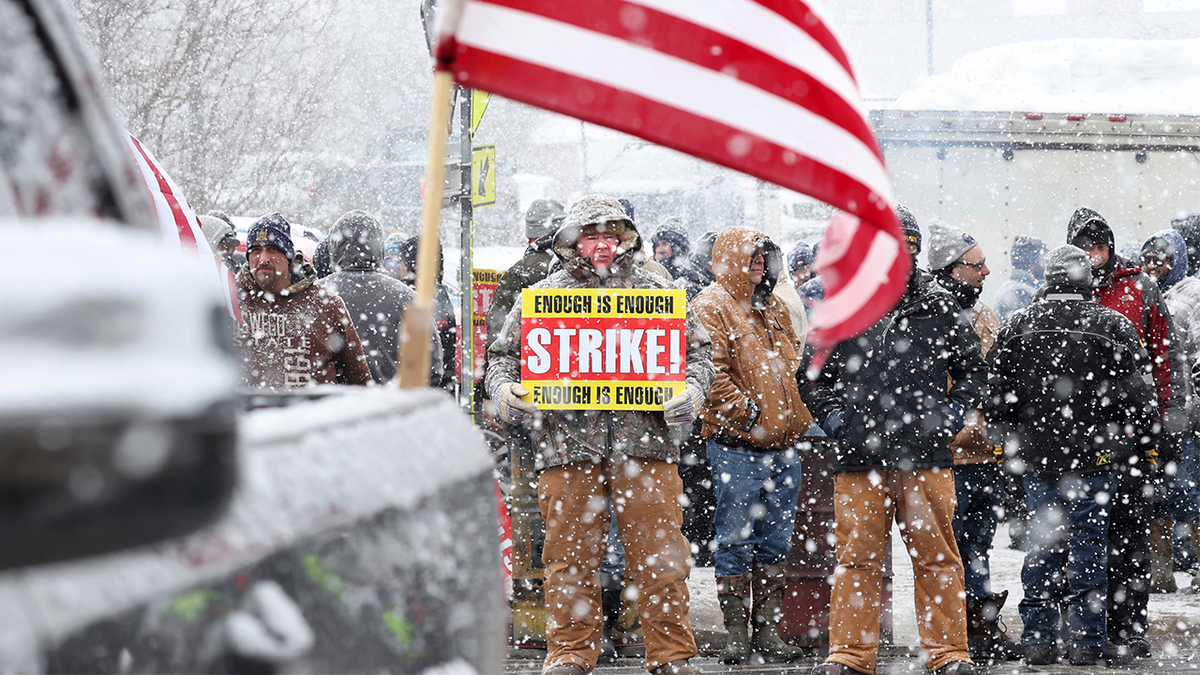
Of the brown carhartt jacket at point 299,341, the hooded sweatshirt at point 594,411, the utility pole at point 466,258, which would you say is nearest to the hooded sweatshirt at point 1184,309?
the hooded sweatshirt at point 594,411

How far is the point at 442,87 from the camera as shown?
7.09ft

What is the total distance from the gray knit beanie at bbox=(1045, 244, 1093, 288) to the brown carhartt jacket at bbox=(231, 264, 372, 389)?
11.4ft

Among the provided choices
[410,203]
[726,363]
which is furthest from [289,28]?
[726,363]

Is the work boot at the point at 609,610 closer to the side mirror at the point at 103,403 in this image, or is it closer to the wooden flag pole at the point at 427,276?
the wooden flag pole at the point at 427,276

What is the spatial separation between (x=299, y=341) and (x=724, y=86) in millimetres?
4159

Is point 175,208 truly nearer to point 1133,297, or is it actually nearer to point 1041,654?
point 1041,654

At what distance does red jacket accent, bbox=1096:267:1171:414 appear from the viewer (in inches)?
309

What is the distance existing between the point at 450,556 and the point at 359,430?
26 cm

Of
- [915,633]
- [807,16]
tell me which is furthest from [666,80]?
[915,633]

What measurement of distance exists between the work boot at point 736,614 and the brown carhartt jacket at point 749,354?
715 mm

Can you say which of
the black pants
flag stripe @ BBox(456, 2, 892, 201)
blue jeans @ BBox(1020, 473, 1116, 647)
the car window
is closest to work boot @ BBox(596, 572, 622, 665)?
blue jeans @ BBox(1020, 473, 1116, 647)

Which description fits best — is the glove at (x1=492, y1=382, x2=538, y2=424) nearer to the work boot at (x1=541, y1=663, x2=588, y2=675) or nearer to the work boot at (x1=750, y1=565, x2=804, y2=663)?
the work boot at (x1=541, y1=663, x2=588, y2=675)

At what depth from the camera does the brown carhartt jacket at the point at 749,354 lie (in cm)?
693

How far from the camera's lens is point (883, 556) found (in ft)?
21.4
